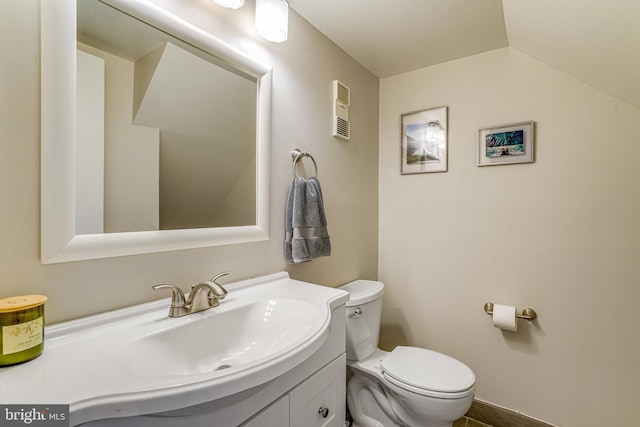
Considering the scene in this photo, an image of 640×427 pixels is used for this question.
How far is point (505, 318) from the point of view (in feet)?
5.24

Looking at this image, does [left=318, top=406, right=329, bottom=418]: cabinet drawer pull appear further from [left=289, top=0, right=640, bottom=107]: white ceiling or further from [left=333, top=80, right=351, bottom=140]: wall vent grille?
[left=289, top=0, right=640, bottom=107]: white ceiling

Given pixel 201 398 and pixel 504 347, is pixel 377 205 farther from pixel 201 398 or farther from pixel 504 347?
pixel 201 398

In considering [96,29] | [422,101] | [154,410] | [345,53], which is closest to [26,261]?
[154,410]

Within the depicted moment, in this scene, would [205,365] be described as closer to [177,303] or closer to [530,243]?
[177,303]

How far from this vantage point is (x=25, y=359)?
60 centimetres

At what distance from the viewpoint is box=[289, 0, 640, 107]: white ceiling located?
3.49 feet

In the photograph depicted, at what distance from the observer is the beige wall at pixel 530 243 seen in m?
1.43

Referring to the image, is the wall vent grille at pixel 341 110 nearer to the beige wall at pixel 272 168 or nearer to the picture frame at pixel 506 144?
the beige wall at pixel 272 168

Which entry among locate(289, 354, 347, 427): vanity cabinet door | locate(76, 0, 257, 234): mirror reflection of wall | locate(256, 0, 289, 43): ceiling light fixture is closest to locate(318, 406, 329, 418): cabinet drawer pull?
locate(289, 354, 347, 427): vanity cabinet door

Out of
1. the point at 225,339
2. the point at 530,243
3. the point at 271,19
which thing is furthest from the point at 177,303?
the point at 530,243

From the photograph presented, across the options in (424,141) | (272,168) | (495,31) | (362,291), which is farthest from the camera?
(424,141)

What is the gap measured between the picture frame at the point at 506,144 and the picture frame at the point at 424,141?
0.70 feet

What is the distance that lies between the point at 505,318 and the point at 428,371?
55 centimetres

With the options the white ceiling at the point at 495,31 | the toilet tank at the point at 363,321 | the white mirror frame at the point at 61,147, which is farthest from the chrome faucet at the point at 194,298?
the white ceiling at the point at 495,31
